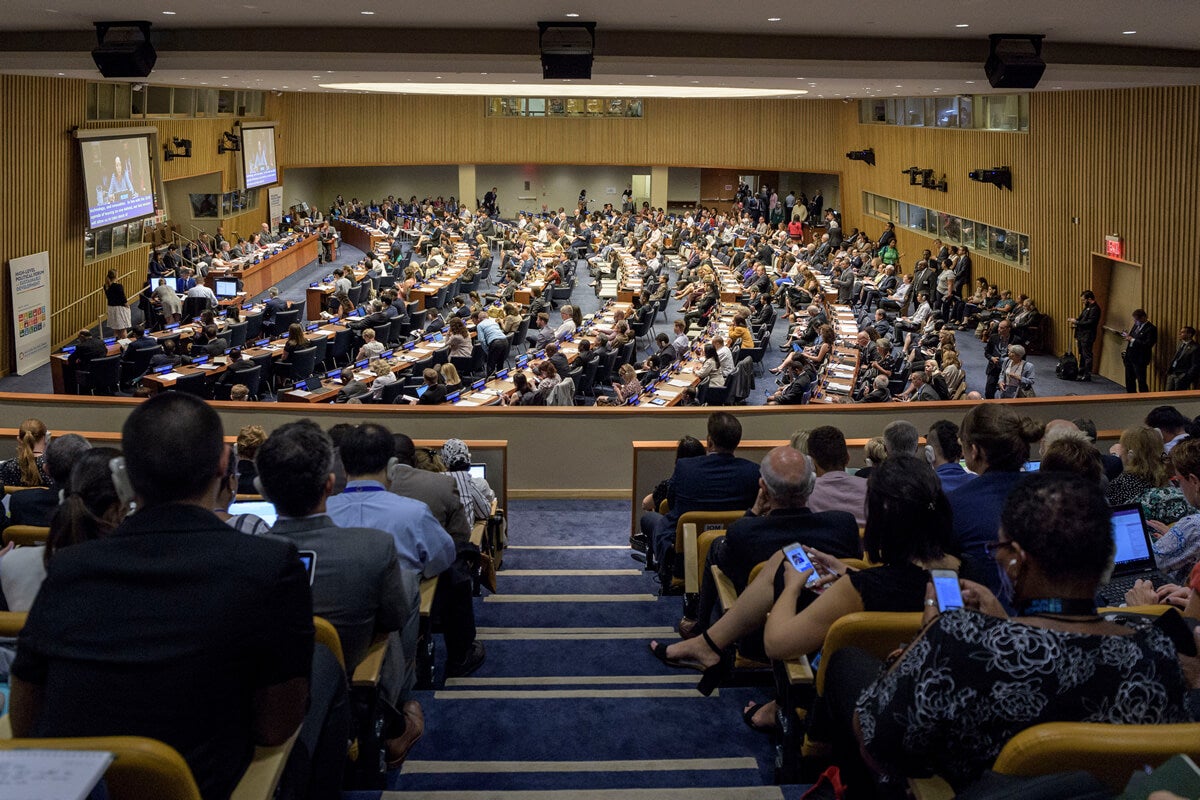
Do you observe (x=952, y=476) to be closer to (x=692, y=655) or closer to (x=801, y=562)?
(x=692, y=655)

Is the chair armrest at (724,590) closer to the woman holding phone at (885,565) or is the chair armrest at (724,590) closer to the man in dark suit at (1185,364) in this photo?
the woman holding phone at (885,565)

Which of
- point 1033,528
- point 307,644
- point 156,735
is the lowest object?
point 156,735

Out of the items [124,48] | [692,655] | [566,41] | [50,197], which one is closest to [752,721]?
[692,655]

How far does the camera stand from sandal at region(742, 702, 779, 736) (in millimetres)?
3463

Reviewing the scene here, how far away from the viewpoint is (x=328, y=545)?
2703 mm

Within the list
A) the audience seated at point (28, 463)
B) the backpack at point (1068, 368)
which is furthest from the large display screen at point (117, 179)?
the backpack at point (1068, 368)

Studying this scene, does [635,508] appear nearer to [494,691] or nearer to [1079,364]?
[494,691]

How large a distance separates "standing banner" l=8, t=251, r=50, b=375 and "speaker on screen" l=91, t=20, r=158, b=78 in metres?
6.89

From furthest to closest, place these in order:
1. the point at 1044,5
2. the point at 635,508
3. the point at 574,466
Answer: the point at 574,466, the point at 635,508, the point at 1044,5

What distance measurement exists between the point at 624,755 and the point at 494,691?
2.50 ft

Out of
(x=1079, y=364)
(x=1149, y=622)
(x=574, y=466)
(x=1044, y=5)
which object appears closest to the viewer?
(x=1149, y=622)

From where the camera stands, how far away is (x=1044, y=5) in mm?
6672

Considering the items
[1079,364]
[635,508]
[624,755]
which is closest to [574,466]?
[635,508]

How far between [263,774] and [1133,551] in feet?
10.3
